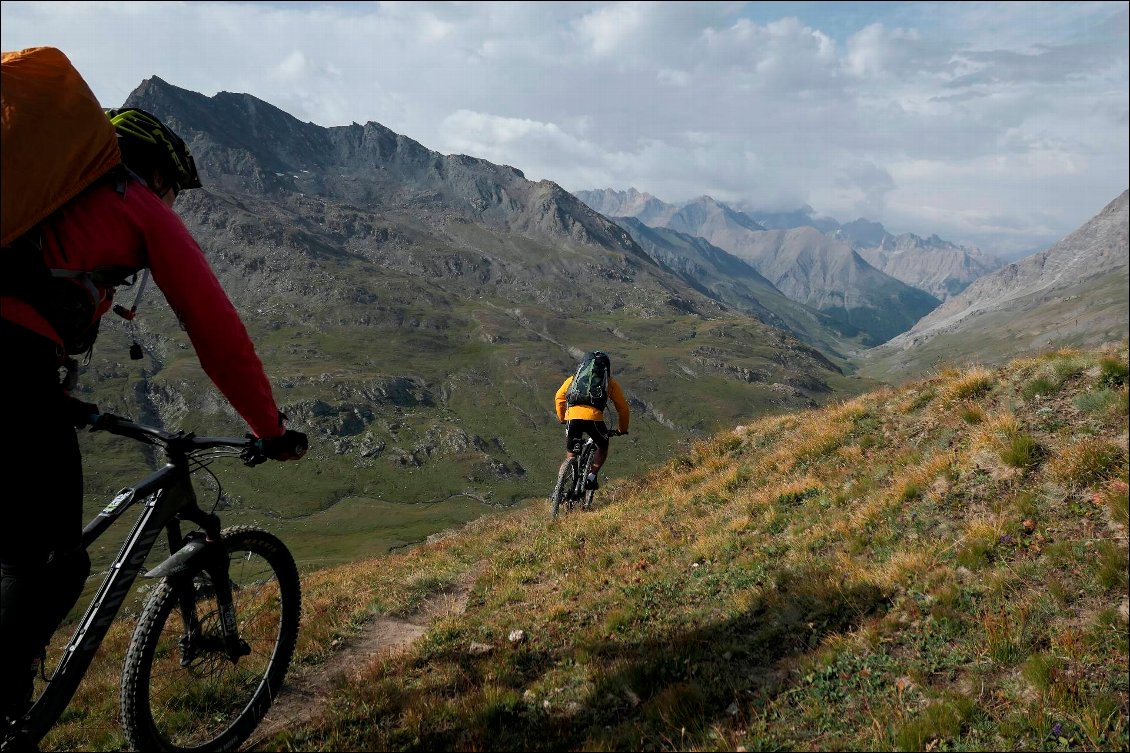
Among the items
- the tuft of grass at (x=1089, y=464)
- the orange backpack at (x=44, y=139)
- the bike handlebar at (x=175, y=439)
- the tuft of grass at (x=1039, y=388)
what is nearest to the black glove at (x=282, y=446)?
the bike handlebar at (x=175, y=439)

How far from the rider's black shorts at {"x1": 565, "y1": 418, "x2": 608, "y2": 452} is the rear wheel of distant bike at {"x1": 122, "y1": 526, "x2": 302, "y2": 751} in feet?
29.6

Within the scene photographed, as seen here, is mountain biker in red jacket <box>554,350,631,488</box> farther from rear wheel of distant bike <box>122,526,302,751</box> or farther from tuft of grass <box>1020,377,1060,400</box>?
rear wheel of distant bike <box>122,526,302,751</box>

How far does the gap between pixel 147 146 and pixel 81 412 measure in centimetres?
205

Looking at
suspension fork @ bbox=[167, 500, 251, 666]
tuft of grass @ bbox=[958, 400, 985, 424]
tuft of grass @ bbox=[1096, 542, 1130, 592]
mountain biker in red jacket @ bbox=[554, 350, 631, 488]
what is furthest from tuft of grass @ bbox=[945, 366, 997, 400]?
suspension fork @ bbox=[167, 500, 251, 666]

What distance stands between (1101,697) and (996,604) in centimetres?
136

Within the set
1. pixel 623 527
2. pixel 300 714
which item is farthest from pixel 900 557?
pixel 300 714

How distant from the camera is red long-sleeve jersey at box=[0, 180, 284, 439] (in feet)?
12.7

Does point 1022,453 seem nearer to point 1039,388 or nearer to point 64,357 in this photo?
point 1039,388

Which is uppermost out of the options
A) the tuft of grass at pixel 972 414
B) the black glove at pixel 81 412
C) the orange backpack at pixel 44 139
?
the orange backpack at pixel 44 139

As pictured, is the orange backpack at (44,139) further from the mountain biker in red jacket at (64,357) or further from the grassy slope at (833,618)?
the grassy slope at (833,618)

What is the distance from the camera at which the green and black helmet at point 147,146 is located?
445 centimetres

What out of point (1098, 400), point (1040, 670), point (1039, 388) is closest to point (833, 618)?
point (1040, 670)

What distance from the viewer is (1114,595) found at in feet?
17.7

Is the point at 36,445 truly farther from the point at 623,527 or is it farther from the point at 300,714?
the point at 623,527
